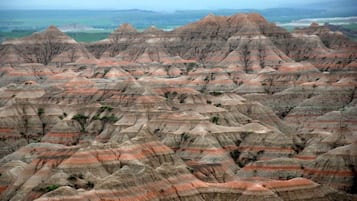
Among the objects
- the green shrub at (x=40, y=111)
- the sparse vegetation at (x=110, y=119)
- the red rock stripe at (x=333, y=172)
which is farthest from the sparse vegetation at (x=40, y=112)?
the red rock stripe at (x=333, y=172)

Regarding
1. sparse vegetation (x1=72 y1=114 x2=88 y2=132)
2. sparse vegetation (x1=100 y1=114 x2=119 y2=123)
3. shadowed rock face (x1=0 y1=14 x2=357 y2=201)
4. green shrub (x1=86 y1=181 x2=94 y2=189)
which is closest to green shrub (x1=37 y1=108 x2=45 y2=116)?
shadowed rock face (x1=0 y1=14 x2=357 y2=201)

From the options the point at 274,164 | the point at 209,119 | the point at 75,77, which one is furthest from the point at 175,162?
the point at 75,77

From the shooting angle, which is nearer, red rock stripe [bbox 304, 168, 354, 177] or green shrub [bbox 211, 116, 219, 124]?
red rock stripe [bbox 304, 168, 354, 177]

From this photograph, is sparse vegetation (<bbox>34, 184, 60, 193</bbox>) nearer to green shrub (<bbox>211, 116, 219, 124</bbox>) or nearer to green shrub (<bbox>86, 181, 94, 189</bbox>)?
green shrub (<bbox>86, 181, 94, 189</bbox>)

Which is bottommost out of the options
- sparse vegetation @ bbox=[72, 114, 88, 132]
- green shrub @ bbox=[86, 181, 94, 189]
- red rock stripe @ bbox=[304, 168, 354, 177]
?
sparse vegetation @ bbox=[72, 114, 88, 132]

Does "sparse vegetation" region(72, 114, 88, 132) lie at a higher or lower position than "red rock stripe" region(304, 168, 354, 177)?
lower

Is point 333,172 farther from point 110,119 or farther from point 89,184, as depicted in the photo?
point 110,119

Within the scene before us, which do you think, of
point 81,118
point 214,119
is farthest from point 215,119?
point 81,118

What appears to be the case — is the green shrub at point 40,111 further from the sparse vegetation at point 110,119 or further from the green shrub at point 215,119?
the green shrub at point 215,119

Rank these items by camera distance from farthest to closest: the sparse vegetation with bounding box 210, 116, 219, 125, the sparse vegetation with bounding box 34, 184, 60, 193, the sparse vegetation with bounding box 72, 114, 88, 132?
the sparse vegetation with bounding box 72, 114, 88, 132, the sparse vegetation with bounding box 210, 116, 219, 125, the sparse vegetation with bounding box 34, 184, 60, 193

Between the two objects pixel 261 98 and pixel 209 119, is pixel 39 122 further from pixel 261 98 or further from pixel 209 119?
pixel 261 98

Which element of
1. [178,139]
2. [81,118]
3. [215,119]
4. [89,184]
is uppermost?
[89,184]
